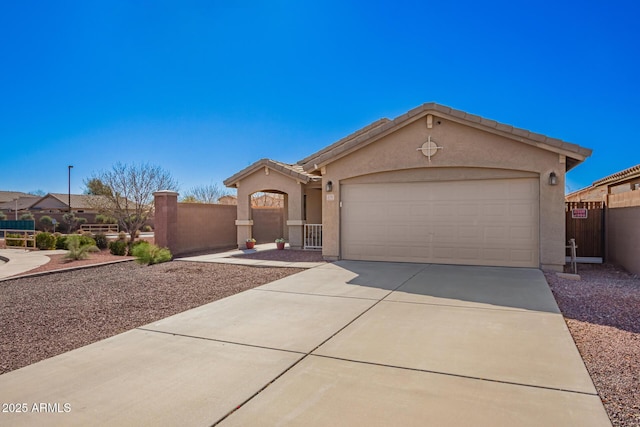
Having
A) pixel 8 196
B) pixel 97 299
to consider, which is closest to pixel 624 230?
pixel 97 299

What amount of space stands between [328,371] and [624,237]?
35.3 ft

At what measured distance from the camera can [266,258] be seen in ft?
43.7

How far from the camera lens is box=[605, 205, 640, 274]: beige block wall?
9.69 m

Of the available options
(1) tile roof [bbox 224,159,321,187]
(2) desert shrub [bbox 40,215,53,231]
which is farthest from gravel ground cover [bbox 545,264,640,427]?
(2) desert shrub [bbox 40,215,53,231]

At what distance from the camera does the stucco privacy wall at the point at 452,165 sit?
984 cm

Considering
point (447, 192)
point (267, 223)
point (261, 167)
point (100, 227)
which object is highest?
point (261, 167)

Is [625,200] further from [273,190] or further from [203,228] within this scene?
[203,228]

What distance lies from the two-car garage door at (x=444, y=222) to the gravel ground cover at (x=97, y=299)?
297 cm

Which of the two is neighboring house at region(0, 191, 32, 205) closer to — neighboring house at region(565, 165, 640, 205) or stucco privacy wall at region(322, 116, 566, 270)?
stucco privacy wall at region(322, 116, 566, 270)

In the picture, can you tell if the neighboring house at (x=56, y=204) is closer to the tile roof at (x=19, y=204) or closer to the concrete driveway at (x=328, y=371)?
the tile roof at (x=19, y=204)

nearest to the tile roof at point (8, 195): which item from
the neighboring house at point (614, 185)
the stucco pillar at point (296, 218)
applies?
the stucco pillar at point (296, 218)

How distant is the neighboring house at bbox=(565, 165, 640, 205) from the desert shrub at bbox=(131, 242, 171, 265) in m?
14.6

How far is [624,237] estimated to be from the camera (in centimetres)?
1059

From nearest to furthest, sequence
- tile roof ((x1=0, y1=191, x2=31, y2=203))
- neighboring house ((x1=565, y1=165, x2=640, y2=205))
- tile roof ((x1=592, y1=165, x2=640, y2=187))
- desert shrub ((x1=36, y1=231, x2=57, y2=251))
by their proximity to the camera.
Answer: tile roof ((x1=592, y1=165, x2=640, y2=187)) < neighboring house ((x1=565, y1=165, x2=640, y2=205)) < desert shrub ((x1=36, y1=231, x2=57, y2=251)) < tile roof ((x1=0, y1=191, x2=31, y2=203))
